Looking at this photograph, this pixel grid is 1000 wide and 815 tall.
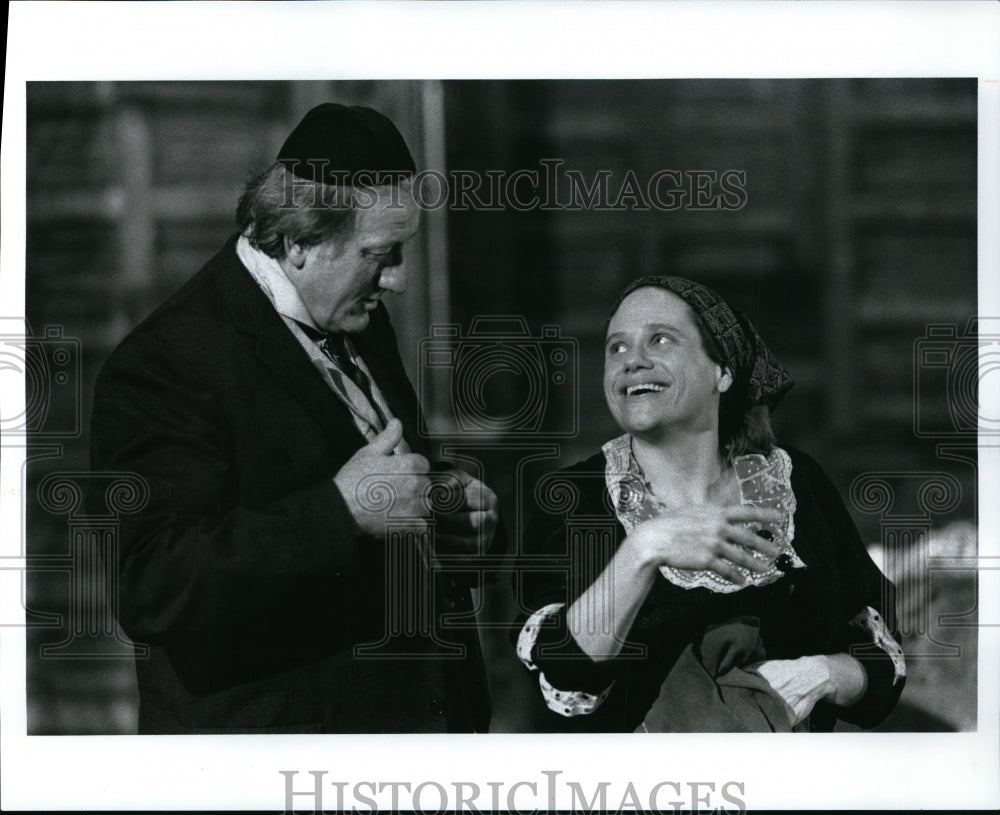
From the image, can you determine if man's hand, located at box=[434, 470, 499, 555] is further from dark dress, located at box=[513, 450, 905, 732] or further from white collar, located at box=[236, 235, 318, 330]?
white collar, located at box=[236, 235, 318, 330]

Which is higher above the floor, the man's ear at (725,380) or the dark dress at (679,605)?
the man's ear at (725,380)

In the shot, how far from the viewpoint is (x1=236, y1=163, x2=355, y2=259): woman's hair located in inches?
187

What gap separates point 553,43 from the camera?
488cm

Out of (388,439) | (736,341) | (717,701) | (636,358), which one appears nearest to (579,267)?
(636,358)

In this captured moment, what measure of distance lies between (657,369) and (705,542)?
0.63 meters

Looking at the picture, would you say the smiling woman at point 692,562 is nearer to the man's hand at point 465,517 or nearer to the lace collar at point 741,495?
the lace collar at point 741,495

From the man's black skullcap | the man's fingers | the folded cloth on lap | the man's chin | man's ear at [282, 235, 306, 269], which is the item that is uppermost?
the man's black skullcap

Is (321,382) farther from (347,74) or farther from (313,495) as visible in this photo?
(347,74)

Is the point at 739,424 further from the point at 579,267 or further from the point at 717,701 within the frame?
the point at 717,701

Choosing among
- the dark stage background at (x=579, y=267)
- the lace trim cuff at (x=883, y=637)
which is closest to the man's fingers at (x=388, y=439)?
the dark stage background at (x=579, y=267)

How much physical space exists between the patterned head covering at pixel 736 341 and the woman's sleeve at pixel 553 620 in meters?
0.82

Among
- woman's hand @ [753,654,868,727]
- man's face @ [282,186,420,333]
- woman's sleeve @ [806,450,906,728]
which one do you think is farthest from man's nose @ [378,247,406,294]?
woman's hand @ [753,654,868,727]

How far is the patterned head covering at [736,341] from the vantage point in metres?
4.84

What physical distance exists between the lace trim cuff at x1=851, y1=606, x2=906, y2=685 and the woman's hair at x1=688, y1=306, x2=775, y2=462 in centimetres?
68
